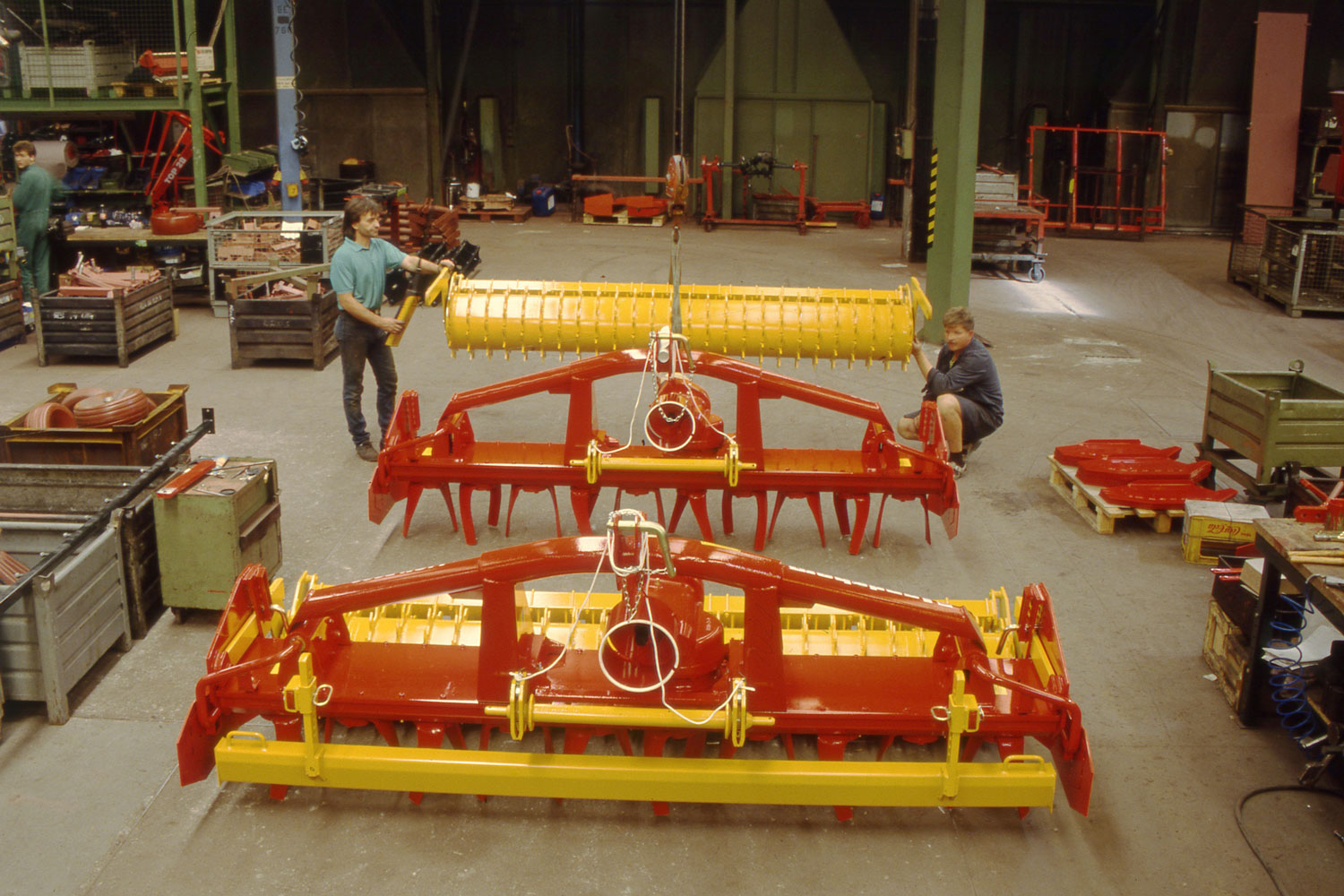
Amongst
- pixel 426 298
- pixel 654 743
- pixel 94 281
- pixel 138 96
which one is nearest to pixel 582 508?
pixel 426 298

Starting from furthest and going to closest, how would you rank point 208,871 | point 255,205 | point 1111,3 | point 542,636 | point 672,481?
point 1111,3 → point 255,205 → point 672,481 → point 542,636 → point 208,871

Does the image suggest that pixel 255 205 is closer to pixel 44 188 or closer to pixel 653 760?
pixel 44 188

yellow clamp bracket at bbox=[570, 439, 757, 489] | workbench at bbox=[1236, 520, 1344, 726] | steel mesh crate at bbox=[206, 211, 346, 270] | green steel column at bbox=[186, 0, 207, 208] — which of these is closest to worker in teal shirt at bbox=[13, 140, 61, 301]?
steel mesh crate at bbox=[206, 211, 346, 270]

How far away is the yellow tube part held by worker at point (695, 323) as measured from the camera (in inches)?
315

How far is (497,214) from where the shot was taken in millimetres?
20688

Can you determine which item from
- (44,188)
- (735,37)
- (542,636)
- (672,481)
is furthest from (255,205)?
(542,636)

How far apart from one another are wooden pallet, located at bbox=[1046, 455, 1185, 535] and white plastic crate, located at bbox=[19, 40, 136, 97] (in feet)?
40.4

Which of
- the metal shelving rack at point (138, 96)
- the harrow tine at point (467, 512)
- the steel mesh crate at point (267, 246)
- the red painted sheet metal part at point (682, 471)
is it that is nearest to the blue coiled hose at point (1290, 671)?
the red painted sheet metal part at point (682, 471)

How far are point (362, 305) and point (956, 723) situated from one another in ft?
16.9

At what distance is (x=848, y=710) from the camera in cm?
423

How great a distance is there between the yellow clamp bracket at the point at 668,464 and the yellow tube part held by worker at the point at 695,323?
1.86 meters

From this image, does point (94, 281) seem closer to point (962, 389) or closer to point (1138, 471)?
point (962, 389)

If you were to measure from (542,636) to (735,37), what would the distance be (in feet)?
56.4

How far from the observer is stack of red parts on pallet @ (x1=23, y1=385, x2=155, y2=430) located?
260 inches
